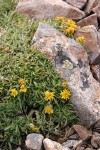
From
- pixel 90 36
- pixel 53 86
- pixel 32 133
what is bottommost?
pixel 32 133

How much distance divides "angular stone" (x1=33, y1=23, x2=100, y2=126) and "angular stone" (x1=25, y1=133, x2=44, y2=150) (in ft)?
1.98

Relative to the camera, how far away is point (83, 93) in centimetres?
491

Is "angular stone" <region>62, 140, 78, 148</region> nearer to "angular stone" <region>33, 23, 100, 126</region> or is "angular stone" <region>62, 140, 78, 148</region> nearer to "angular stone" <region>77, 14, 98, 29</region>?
"angular stone" <region>33, 23, 100, 126</region>

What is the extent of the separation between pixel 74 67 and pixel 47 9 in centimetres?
152

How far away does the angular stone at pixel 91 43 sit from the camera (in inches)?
211

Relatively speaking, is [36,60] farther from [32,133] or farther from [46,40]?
[32,133]

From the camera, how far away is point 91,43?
5.45 m

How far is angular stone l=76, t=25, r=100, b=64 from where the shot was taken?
5.37m

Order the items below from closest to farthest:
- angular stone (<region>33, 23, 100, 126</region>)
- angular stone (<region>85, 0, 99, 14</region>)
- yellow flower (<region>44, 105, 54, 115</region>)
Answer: yellow flower (<region>44, 105, 54, 115</region>) → angular stone (<region>33, 23, 100, 126</region>) → angular stone (<region>85, 0, 99, 14</region>)

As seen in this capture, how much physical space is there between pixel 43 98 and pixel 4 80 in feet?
1.62

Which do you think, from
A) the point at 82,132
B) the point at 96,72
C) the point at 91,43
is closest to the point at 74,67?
the point at 96,72

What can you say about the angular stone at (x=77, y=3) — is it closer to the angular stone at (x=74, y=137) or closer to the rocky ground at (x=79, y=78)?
the rocky ground at (x=79, y=78)

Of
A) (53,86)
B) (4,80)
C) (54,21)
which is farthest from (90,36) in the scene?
(4,80)

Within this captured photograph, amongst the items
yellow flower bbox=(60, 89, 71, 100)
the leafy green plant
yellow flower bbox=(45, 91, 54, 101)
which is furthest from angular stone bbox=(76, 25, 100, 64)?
yellow flower bbox=(45, 91, 54, 101)
